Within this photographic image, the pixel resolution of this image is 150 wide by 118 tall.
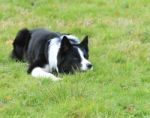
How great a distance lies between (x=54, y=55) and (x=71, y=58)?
37 cm

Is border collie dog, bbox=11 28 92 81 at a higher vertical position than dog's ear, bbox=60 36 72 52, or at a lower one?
lower

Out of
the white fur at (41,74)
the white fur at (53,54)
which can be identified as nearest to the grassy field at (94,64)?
the white fur at (41,74)

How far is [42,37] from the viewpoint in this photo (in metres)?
9.30

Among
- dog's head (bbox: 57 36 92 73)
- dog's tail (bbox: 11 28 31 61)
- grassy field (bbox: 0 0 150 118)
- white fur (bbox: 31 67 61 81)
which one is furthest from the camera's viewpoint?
dog's tail (bbox: 11 28 31 61)

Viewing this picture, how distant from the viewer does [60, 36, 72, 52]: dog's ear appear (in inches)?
324

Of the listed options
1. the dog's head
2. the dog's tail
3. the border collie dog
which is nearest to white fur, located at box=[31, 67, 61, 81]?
the border collie dog

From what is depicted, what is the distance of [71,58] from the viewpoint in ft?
27.3

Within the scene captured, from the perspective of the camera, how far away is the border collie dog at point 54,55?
27.1 ft

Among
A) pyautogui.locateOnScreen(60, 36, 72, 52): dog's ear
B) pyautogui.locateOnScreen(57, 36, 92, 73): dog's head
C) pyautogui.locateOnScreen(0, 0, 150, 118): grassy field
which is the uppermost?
pyautogui.locateOnScreen(60, 36, 72, 52): dog's ear

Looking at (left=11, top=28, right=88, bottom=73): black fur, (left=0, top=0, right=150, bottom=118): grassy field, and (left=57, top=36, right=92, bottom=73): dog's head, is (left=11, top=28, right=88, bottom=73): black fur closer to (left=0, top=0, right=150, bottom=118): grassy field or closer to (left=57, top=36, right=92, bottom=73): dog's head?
(left=57, top=36, right=92, bottom=73): dog's head

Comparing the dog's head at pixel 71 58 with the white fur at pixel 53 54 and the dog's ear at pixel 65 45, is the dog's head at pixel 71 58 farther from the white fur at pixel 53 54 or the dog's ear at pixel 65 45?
the white fur at pixel 53 54

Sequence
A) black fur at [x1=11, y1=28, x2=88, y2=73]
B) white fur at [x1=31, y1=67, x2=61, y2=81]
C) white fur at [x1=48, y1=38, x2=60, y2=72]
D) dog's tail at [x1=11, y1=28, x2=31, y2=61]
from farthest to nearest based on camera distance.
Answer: dog's tail at [x1=11, y1=28, x2=31, y2=61] → white fur at [x1=48, y1=38, x2=60, y2=72] → black fur at [x1=11, y1=28, x2=88, y2=73] → white fur at [x1=31, y1=67, x2=61, y2=81]

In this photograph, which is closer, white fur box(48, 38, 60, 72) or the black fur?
the black fur

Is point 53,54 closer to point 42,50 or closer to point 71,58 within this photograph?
point 71,58
